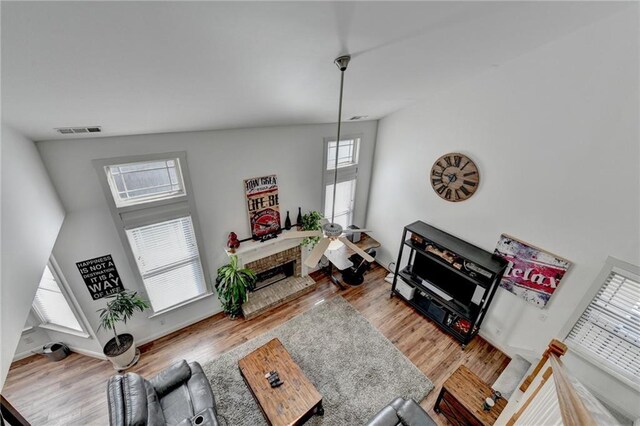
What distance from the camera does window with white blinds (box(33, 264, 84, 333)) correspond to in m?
3.53

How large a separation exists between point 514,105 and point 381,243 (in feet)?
12.0

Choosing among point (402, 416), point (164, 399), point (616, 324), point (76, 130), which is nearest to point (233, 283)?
point (164, 399)

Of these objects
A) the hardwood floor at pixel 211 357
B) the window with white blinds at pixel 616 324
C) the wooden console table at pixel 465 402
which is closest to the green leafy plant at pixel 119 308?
the hardwood floor at pixel 211 357

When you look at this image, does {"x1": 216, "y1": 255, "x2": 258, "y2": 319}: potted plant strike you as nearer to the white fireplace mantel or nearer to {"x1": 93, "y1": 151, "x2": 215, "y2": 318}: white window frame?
the white fireplace mantel

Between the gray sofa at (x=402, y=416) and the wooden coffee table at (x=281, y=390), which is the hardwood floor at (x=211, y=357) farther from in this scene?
the wooden coffee table at (x=281, y=390)

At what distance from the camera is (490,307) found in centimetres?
439

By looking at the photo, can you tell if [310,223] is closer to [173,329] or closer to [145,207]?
[145,207]

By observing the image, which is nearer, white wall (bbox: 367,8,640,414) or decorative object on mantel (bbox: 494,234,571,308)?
white wall (bbox: 367,8,640,414)

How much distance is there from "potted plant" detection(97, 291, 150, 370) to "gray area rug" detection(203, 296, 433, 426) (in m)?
1.20

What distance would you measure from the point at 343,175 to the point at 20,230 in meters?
4.60

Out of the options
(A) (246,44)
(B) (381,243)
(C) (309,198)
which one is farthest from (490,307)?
(A) (246,44)

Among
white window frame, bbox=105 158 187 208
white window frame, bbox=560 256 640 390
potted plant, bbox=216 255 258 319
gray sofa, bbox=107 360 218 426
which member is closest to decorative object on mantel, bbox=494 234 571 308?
white window frame, bbox=560 256 640 390

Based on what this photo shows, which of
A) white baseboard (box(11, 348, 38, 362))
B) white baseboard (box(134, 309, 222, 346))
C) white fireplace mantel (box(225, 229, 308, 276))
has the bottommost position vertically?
white baseboard (box(11, 348, 38, 362))

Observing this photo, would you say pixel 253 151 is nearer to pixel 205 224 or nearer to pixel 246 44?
pixel 205 224
